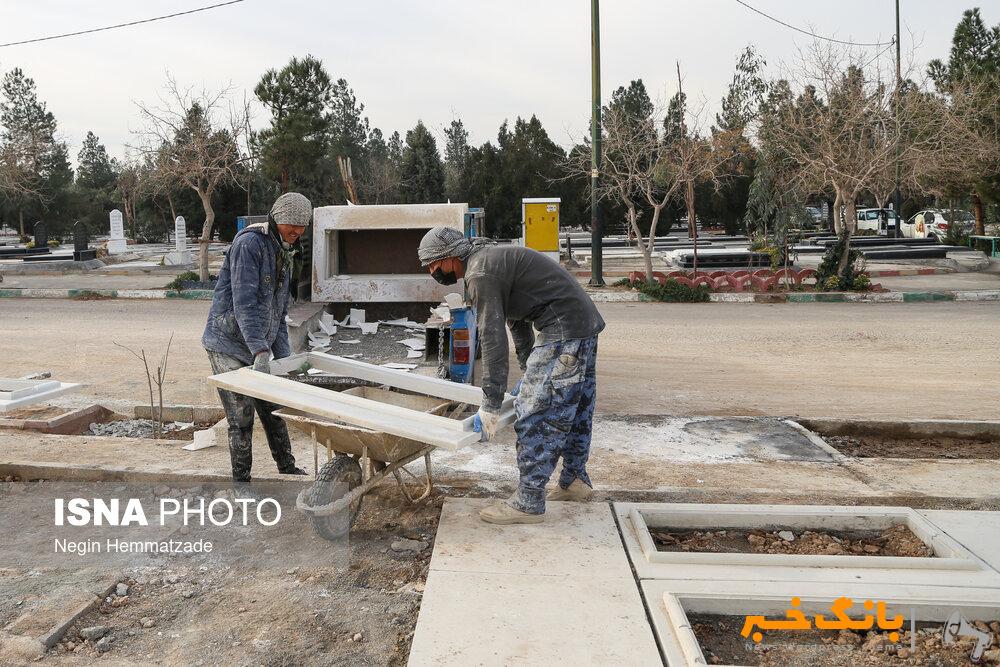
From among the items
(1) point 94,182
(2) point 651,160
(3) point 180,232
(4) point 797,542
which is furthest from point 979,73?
(1) point 94,182

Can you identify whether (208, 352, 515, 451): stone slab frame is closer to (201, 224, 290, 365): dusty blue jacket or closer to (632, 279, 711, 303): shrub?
(201, 224, 290, 365): dusty blue jacket

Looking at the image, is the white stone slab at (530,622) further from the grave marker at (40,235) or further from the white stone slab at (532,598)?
the grave marker at (40,235)

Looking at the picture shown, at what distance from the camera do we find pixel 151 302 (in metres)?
16.6

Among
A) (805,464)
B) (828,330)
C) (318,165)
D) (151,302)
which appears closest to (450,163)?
(318,165)

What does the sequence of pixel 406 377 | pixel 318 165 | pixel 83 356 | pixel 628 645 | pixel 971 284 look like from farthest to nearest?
pixel 318 165, pixel 971 284, pixel 83 356, pixel 406 377, pixel 628 645

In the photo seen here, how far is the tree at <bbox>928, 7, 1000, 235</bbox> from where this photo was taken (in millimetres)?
23666

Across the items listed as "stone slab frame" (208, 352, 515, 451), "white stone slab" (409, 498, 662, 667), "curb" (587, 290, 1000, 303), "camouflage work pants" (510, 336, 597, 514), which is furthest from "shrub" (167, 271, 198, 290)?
"camouflage work pants" (510, 336, 597, 514)

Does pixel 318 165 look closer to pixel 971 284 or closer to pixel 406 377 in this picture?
pixel 971 284

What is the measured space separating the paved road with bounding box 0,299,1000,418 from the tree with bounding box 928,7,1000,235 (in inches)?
446

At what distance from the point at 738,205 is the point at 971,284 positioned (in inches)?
663

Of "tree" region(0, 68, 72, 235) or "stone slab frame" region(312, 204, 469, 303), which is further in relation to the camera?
"tree" region(0, 68, 72, 235)

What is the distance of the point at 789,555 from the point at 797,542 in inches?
18.6

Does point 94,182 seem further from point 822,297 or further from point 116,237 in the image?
point 822,297

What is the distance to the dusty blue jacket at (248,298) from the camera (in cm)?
491
